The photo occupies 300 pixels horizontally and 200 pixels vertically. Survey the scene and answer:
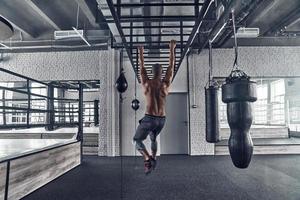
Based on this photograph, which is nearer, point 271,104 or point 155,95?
point 155,95

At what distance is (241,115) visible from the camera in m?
1.87

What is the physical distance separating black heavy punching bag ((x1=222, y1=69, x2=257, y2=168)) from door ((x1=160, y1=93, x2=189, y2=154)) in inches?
240

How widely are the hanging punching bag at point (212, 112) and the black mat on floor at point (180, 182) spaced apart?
85cm

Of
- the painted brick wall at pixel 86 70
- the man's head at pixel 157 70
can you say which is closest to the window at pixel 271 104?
the painted brick wall at pixel 86 70

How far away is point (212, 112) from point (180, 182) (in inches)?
55.2

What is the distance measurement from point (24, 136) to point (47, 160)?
4.58m

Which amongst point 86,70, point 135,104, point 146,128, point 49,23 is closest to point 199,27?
point 146,128

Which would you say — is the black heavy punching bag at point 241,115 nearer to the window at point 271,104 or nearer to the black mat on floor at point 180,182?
the black mat on floor at point 180,182

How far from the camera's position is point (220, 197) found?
3.54 meters

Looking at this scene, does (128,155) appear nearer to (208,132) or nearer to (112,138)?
(112,138)

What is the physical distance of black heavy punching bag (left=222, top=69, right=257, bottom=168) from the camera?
1.88 metres

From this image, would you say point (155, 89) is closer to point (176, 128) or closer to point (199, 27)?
point (199, 27)

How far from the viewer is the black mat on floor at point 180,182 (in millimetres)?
3650

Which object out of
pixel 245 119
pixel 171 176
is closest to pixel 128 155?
pixel 171 176
